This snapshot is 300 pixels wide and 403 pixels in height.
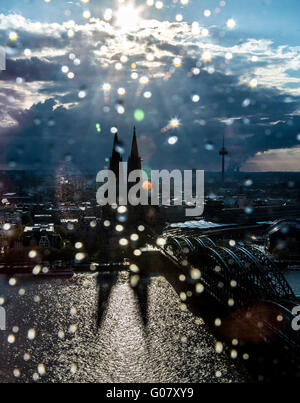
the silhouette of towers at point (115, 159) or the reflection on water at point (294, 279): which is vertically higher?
the silhouette of towers at point (115, 159)

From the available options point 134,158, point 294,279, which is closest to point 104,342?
point 294,279

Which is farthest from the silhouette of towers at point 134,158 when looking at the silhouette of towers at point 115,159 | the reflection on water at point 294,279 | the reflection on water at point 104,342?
the reflection on water at point 104,342

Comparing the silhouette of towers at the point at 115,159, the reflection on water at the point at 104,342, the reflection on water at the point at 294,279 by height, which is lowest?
the reflection on water at the point at 294,279

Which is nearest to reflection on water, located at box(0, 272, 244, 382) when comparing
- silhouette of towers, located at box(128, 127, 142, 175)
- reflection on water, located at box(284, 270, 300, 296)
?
reflection on water, located at box(284, 270, 300, 296)

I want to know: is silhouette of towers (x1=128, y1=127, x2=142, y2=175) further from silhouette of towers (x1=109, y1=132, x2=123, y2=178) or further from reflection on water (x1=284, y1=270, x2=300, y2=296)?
reflection on water (x1=284, y1=270, x2=300, y2=296)

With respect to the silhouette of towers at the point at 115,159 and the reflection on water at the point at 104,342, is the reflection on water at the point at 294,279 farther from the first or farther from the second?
the silhouette of towers at the point at 115,159

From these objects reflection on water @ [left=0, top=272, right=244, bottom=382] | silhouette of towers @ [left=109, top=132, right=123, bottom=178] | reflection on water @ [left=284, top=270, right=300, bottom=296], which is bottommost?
reflection on water @ [left=284, top=270, right=300, bottom=296]
